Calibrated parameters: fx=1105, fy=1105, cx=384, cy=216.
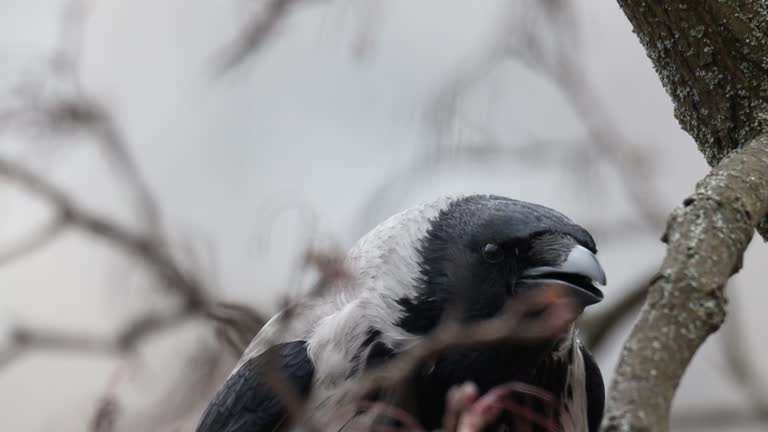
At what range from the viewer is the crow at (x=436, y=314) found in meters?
2.58

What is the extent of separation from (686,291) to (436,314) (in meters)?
1.16

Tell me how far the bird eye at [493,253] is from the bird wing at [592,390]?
1.50ft

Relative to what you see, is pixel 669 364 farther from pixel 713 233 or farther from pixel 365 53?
pixel 365 53

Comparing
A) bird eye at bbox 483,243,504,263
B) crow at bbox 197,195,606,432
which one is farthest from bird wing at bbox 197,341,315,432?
bird eye at bbox 483,243,504,263

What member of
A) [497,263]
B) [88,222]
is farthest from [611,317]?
[88,222]

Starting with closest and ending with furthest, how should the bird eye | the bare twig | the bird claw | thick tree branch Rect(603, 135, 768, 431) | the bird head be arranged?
the bird claw → thick tree branch Rect(603, 135, 768, 431) → the bird head → the bird eye → the bare twig

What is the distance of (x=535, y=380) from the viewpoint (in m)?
2.71

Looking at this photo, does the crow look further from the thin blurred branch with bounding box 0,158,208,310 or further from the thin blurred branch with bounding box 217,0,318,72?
the thin blurred branch with bounding box 217,0,318,72

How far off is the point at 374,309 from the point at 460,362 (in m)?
0.26

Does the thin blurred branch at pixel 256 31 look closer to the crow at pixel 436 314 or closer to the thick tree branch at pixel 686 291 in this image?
the crow at pixel 436 314

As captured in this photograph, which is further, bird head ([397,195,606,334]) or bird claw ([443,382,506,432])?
bird head ([397,195,606,334])

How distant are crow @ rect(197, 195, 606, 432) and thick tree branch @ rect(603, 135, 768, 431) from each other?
0.65 meters

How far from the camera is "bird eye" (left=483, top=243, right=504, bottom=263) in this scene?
2.69 m

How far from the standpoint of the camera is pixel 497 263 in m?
2.68
